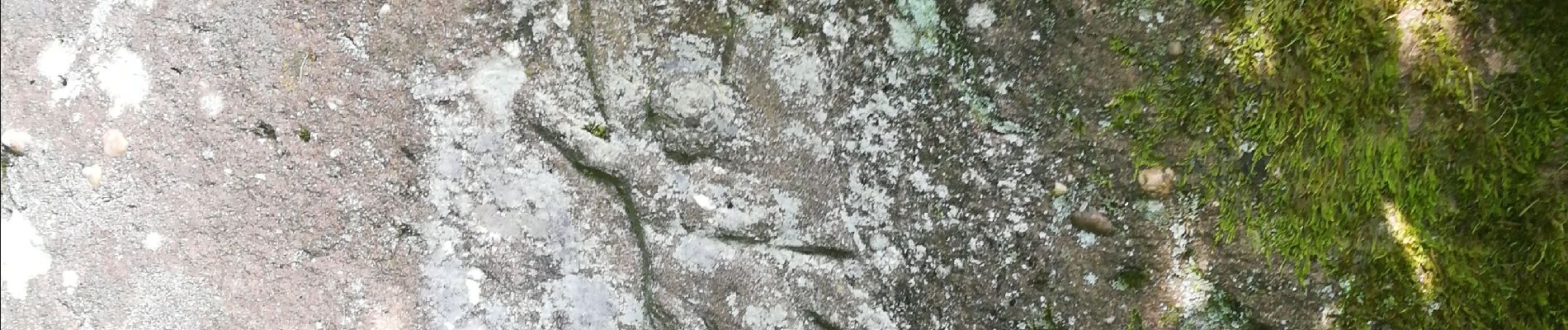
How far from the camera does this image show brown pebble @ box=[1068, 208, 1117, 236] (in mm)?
1174

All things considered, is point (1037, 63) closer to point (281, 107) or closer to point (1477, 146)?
point (1477, 146)

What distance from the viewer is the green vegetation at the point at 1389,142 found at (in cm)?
108

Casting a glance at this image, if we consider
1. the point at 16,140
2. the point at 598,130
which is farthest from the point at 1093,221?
the point at 16,140

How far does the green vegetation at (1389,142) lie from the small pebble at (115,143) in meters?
1.56

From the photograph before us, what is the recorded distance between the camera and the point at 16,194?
58.6 inches

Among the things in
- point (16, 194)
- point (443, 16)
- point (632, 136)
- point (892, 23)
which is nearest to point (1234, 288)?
point (892, 23)

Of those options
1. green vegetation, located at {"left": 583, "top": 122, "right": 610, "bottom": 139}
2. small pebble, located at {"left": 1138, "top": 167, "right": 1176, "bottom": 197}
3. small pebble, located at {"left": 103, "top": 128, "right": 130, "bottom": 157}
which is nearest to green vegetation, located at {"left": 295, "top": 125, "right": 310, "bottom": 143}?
small pebble, located at {"left": 103, "top": 128, "right": 130, "bottom": 157}

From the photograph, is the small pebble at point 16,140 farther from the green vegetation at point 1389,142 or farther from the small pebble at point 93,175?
the green vegetation at point 1389,142

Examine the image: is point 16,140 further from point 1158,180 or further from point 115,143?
point 1158,180

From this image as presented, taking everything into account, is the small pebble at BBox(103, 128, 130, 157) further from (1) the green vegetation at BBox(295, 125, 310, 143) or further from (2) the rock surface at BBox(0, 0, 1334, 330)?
(1) the green vegetation at BBox(295, 125, 310, 143)

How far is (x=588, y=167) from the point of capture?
4.24 feet

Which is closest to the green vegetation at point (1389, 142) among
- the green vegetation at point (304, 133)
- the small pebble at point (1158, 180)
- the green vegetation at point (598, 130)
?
the small pebble at point (1158, 180)

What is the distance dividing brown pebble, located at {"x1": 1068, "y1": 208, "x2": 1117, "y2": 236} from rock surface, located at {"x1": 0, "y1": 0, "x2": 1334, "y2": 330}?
15 mm

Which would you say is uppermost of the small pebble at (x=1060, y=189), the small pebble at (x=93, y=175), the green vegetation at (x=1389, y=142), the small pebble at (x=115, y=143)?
the small pebble at (x=115, y=143)
